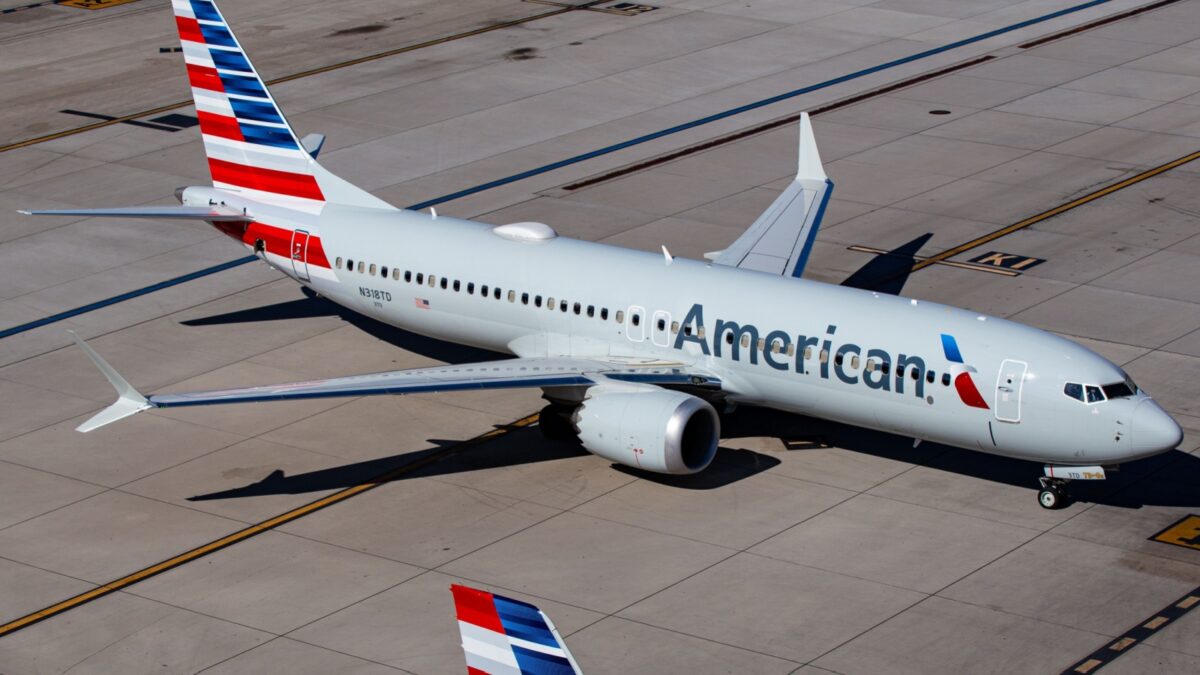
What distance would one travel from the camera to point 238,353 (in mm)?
41344

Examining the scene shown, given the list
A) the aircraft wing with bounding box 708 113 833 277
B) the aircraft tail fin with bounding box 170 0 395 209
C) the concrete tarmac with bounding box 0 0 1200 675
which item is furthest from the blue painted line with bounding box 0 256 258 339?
the aircraft wing with bounding box 708 113 833 277

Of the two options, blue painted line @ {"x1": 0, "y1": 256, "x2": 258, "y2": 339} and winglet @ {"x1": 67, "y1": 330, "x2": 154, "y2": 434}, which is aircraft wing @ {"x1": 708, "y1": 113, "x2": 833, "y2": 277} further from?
winglet @ {"x1": 67, "y1": 330, "x2": 154, "y2": 434}

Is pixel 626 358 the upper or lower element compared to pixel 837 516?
upper

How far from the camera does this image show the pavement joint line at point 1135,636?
89.1 ft

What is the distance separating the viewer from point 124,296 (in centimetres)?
4512

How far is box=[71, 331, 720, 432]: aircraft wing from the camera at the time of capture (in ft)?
107

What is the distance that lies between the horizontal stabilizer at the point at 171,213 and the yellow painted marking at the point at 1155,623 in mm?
23984

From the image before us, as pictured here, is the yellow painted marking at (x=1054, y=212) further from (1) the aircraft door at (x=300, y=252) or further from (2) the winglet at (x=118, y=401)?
(2) the winglet at (x=118, y=401)

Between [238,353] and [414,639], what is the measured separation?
15.0 metres

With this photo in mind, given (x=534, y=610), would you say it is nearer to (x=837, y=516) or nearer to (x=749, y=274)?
(x=837, y=516)

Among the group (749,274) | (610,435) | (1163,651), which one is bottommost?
(1163,651)

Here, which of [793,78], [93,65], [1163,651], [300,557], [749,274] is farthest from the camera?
[93,65]

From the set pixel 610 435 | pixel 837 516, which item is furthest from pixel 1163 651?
pixel 610 435

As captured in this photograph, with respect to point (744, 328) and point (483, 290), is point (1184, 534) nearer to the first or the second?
point (744, 328)
